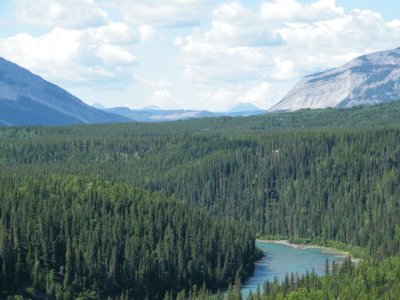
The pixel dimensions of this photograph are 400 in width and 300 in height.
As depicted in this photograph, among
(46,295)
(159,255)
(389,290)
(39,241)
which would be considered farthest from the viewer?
(159,255)

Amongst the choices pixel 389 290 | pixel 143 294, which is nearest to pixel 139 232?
pixel 143 294

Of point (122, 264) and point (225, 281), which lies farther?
point (225, 281)

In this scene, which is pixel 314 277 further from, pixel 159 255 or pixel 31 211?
pixel 31 211

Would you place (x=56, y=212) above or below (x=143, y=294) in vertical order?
above

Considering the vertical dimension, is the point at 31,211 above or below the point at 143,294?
above

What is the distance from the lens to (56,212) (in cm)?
18900

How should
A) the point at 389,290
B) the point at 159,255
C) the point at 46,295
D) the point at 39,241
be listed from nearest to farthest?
Result: the point at 389,290 → the point at 46,295 → the point at 39,241 → the point at 159,255

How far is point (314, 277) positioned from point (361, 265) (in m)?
14.7

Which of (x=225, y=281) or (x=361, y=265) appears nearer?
(x=361, y=265)

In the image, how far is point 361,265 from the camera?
17775 centimetres

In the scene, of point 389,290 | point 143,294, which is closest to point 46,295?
point 143,294

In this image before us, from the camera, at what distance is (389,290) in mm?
152875

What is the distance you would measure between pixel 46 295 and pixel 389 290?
52614 mm

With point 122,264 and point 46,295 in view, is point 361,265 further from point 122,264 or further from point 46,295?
point 46,295
